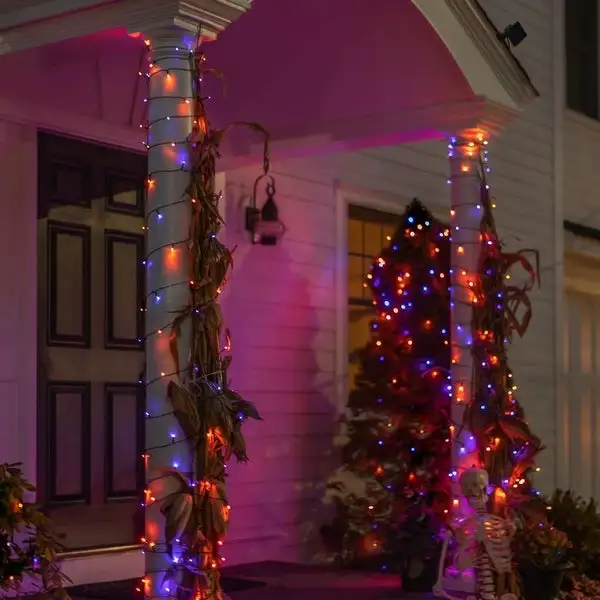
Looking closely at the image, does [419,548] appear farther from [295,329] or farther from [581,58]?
[581,58]

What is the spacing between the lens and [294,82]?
743cm

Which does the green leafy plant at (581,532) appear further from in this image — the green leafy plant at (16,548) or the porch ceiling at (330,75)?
the green leafy plant at (16,548)

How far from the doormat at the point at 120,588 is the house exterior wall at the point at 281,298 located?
702mm

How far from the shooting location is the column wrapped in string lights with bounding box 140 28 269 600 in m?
4.83

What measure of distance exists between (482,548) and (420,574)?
0.95m

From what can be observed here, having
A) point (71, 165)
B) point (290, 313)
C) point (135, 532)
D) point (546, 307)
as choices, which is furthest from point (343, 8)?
point (546, 307)

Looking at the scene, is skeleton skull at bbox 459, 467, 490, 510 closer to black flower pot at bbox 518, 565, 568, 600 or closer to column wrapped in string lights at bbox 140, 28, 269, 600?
black flower pot at bbox 518, 565, 568, 600

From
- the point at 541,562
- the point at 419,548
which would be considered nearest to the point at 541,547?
the point at 541,562

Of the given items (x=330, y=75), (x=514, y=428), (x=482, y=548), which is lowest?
(x=482, y=548)

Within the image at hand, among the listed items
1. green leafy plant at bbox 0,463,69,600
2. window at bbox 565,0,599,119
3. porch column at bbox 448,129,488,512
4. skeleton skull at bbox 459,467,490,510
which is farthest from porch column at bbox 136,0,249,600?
window at bbox 565,0,599,119

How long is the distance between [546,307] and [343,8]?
5631mm

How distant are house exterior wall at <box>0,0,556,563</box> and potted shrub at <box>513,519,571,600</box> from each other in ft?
5.76

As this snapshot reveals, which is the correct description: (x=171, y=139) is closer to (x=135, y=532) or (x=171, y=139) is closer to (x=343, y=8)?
(x=343, y=8)

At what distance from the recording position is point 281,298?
848cm
